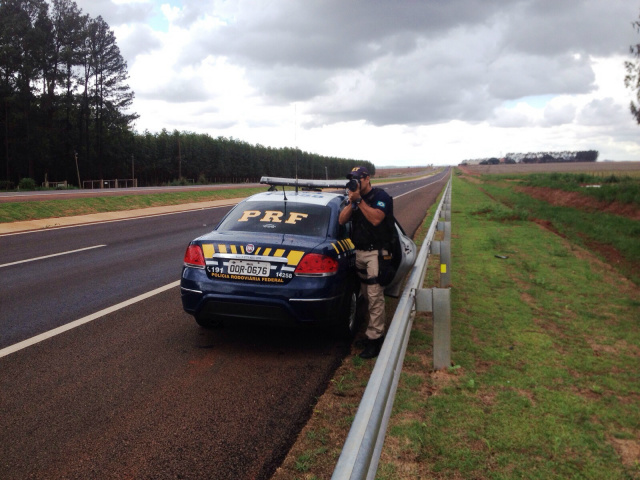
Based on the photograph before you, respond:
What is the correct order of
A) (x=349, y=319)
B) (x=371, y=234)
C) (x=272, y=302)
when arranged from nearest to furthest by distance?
(x=272, y=302)
(x=371, y=234)
(x=349, y=319)

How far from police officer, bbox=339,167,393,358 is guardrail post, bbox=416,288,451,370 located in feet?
2.11

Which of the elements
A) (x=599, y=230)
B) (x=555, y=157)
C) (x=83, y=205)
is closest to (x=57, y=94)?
(x=83, y=205)

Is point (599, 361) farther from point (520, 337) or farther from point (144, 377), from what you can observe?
point (144, 377)

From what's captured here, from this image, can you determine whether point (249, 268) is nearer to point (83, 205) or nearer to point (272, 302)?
point (272, 302)

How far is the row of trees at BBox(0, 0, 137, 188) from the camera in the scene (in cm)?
5644

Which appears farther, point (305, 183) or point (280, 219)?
point (305, 183)

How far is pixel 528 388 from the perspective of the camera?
14.9 ft

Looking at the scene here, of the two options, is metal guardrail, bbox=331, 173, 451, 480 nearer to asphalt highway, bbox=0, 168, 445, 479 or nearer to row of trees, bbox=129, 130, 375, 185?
asphalt highway, bbox=0, 168, 445, 479

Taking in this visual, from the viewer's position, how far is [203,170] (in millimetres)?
90562

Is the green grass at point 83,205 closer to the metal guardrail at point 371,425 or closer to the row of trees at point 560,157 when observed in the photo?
the metal guardrail at point 371,425

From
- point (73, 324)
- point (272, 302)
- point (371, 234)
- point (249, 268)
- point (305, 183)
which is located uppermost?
point (305, 183)

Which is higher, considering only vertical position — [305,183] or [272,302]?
[305,183]

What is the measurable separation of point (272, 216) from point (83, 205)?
18.5 meters

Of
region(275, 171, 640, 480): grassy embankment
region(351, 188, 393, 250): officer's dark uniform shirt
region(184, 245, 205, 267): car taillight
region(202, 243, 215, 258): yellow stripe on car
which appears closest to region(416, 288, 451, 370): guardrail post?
region(275, 171, 640, 480): grassy embankment
